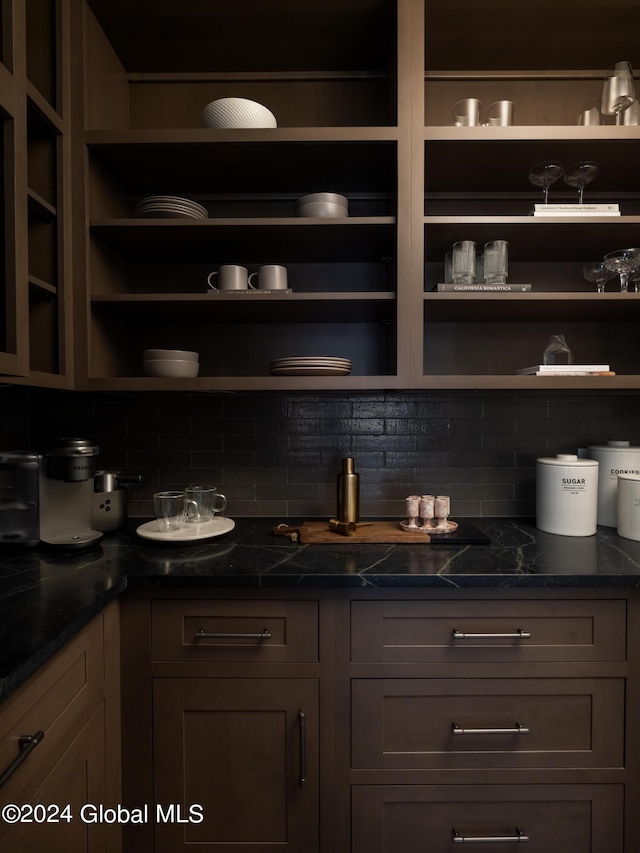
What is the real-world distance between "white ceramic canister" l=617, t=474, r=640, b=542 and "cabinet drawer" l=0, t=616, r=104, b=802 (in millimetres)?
1634

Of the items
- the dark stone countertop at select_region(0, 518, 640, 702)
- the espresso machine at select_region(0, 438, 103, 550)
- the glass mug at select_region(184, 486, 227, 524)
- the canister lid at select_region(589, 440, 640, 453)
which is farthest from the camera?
the canister lid at select_region(589, 440, 640, 453)

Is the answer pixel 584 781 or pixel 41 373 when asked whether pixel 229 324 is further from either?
pixel 584 781

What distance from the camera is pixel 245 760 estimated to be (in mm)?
1260

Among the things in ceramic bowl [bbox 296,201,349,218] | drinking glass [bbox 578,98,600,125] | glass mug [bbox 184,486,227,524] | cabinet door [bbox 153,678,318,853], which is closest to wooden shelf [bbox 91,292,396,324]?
ceramic bowl [bbox 296,201,349,218]

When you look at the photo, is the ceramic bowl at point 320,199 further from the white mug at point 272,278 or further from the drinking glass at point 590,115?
the drinking glass at point 590,115

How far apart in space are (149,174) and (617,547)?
2.02 metres

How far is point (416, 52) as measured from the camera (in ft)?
4.89

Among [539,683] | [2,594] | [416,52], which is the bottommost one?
[539,683]

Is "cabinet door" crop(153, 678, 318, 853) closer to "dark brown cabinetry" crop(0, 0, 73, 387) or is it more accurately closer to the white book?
"dark brown cabinetry" crop(0, 0, 73, 387)

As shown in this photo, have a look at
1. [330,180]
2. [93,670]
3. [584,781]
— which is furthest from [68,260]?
[584,781]

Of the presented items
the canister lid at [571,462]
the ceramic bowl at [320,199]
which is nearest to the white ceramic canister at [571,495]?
the canister lid at [571,462]

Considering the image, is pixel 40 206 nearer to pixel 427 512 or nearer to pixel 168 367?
pixel 168 367

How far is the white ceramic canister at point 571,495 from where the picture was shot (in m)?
1.61

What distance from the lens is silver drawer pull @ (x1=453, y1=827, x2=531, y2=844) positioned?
1255 millimetres
